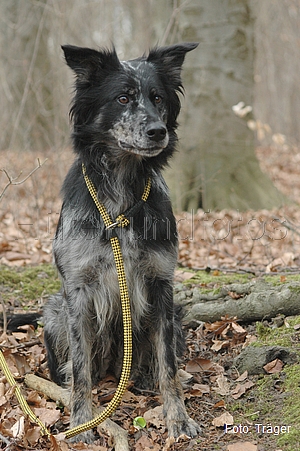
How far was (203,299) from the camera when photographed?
450cm

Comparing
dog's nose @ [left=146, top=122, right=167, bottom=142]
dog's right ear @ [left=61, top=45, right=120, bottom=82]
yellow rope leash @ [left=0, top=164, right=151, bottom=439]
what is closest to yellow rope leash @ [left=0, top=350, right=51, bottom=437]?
yellow rope leash @ [left=0, top=164, right=151, bottom=439]

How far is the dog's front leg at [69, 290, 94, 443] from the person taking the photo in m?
3.27

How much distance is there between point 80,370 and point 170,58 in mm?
2252

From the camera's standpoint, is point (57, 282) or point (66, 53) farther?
point (57, 282)

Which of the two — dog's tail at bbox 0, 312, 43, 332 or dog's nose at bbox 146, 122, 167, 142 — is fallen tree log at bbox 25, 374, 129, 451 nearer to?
dog's tail at bbox 0, 312, 43, 332

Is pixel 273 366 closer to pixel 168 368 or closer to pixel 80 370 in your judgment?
pixel 168 368

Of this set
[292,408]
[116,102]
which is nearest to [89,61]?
[116,102]

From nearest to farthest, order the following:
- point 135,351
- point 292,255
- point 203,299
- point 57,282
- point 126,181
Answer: point 126,181, point 135,351, point 203,299, point 57,282, point 292,255

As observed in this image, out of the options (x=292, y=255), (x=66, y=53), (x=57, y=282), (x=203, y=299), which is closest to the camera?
(x=66, y=53)

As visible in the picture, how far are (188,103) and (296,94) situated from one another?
11.6m

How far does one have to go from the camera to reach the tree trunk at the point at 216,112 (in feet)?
26.9

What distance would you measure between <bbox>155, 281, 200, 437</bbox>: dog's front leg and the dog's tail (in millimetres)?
1368

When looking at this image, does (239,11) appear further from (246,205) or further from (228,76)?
(246,205)

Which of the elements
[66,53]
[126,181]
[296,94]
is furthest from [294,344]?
[296,94]
